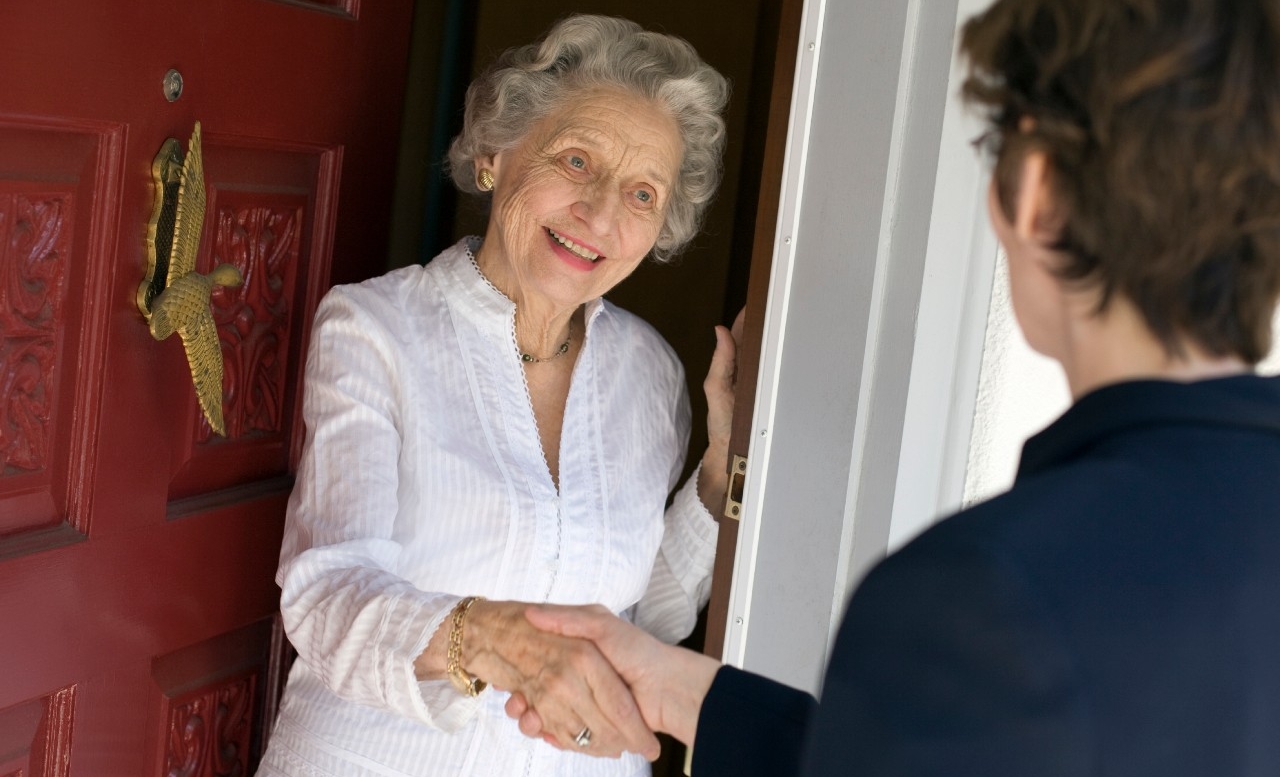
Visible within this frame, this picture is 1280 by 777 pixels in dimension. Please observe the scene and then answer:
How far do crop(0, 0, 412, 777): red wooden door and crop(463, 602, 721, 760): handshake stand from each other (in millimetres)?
527

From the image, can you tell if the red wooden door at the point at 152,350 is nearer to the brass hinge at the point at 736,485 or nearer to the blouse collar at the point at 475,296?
the blouse collar at the point at 475,296

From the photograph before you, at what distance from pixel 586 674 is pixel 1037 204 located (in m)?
0.79

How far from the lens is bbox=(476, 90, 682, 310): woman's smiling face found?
2.01 meters

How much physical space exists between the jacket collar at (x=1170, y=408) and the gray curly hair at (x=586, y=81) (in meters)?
1.31

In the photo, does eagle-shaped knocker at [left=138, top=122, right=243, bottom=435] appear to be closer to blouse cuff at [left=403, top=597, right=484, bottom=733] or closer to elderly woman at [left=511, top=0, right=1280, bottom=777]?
blouse cuff at [left=403, top=597, right=484, bottom=733]

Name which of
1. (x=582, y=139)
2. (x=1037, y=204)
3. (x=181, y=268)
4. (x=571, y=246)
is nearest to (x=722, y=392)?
(x=571, y=246)

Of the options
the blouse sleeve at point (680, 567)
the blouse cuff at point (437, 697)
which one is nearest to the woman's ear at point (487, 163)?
the blouse sleeve at point (680, 567)

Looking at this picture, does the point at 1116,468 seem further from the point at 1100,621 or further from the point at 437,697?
the point at 437,697

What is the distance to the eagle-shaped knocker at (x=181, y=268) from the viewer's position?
1653 millimetres

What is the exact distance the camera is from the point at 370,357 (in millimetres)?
1848

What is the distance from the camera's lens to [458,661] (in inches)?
61.4

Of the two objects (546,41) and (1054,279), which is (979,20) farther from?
(546,41)

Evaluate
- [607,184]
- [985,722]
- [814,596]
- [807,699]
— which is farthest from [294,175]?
[985,722]

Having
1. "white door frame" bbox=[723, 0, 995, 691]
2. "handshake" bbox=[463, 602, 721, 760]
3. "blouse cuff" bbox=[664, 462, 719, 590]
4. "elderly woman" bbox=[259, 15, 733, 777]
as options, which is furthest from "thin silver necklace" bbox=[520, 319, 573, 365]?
"handshake" bbox=[463, 602, 721, 760]
